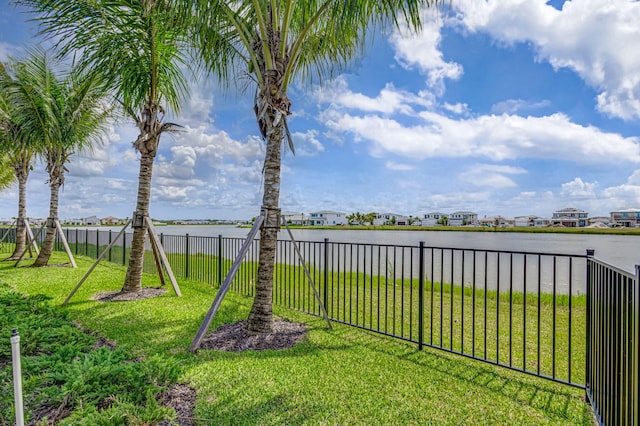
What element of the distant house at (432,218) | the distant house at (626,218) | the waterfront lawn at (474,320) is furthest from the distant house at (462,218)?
the waterfront lawn at (474,320)

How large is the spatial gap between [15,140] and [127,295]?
758 cm

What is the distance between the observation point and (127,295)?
6414 millimetres

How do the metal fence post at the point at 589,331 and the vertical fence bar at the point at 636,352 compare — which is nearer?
the vertical fence bar at the point at 636,352

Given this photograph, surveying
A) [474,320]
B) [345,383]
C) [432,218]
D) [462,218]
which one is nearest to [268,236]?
[345,383]

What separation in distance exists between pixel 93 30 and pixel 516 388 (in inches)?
307

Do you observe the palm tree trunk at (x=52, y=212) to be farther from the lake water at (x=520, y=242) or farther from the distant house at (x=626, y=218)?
the distant house at (x=626, y=218)

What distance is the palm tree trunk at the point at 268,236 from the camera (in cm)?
429

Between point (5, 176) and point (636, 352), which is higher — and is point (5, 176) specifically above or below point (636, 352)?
above

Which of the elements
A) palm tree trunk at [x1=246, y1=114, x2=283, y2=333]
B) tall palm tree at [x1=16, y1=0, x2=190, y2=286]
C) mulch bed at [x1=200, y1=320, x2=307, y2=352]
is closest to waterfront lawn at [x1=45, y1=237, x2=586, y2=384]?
mulch bed at [x1=200, y1=320, x2=307, y2=352]

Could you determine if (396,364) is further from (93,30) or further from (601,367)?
(93,30)

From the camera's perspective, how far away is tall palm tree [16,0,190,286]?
5465 millimetres

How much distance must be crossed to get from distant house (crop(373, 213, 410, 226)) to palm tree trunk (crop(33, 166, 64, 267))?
48015mm

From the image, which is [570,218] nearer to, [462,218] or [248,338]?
[462,218]

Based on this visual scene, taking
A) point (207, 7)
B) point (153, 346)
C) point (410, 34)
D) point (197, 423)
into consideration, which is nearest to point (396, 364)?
point (197, 423)
